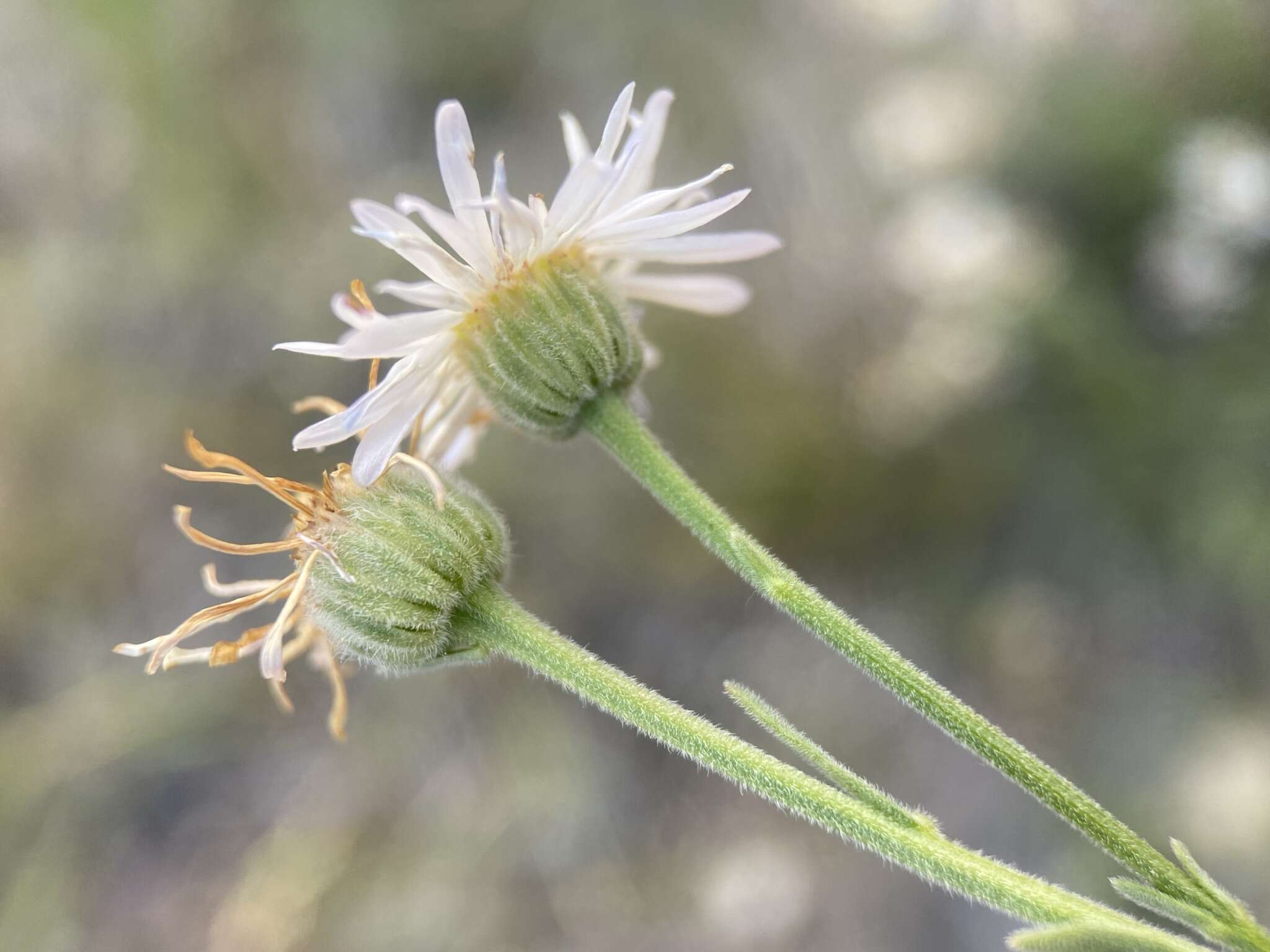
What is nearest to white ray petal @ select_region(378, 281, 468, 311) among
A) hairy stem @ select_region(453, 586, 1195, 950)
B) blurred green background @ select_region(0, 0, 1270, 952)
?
hairy stem @ select_region(453, 586, 1195, 950)

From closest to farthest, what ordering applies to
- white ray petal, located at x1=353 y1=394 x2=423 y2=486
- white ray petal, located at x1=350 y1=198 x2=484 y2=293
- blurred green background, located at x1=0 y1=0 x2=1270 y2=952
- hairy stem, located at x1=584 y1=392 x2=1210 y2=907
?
hairy stem, located at x1=584 y1=392 x2=1210 y2=907 < white ray petal, located at x1=350 y1=198 x2=484 y2=293 < white ray petal, located at x1=353 y1=394 x2=423 y2=486 < blurred green background, located at x1=0 y1=0 x2=1270 y2=952

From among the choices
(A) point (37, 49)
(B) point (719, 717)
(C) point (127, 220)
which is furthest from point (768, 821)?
(A) point (37, 49)

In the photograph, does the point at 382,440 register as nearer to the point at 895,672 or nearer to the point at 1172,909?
the point at 895,672

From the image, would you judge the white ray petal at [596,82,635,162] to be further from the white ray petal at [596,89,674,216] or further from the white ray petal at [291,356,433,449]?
the white ray petal at [291,356,433,449]

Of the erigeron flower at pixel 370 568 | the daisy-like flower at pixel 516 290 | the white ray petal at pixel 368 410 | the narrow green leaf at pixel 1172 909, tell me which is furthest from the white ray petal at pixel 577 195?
the narrow green leaf at pixel 1172 909

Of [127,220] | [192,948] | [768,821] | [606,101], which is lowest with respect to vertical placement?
[192,948]

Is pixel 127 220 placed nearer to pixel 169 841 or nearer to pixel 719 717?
pixel 169 841
